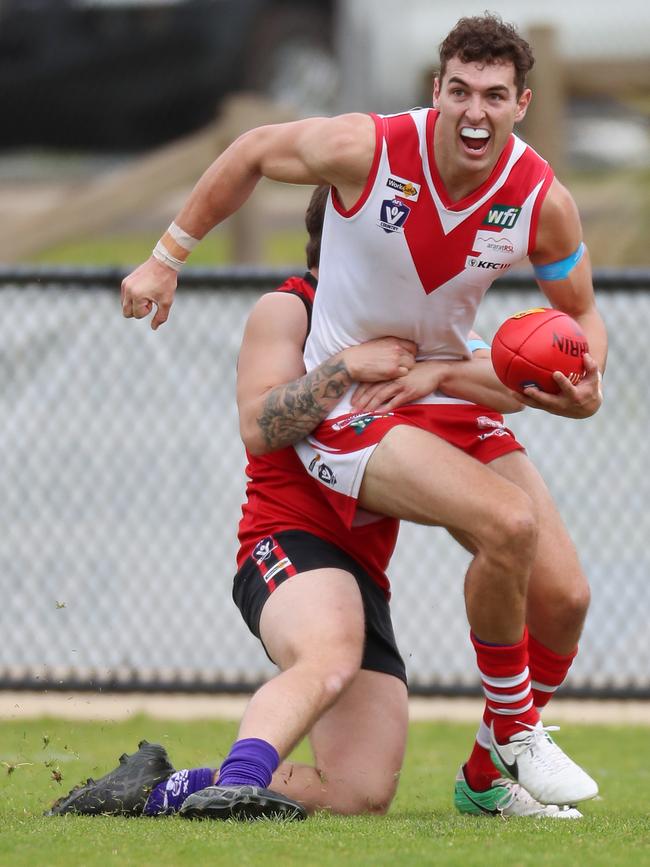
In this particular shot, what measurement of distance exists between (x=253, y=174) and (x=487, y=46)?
78 centimetres

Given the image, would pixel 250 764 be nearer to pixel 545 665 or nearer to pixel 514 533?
pixel 514 533

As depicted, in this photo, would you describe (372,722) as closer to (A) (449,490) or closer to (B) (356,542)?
(B) (356,542)

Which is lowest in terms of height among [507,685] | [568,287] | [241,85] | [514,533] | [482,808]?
[482,808]

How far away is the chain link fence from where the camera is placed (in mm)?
7660

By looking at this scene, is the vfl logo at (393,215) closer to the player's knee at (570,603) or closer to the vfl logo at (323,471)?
the vfl logo at (323,471)

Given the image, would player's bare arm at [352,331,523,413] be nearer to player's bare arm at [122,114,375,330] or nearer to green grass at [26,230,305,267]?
player's bare arm at [122,114,375,330]

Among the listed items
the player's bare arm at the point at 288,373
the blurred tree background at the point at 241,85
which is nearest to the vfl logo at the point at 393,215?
the player's bare arm at the point at 288,373

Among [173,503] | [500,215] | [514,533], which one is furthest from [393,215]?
[173,503]

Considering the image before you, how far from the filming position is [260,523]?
4957 mm

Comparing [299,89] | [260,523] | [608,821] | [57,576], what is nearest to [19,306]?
[57,576]

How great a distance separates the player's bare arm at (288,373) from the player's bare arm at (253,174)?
0.36 metres

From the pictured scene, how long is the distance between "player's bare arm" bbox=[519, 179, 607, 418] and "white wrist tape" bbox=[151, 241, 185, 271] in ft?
3.47

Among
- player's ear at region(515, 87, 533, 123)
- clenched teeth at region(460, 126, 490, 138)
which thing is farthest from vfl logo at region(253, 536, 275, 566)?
player's ear at region(515, 87, 533, 123)

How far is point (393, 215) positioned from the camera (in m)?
4.56
